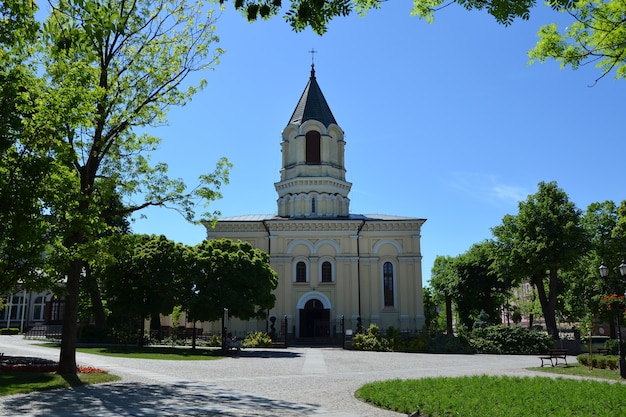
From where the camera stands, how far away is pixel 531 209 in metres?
40.0

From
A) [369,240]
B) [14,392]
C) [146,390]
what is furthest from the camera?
[369,240]

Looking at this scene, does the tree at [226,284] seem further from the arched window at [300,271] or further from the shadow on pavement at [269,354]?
the arched window at [300,271]

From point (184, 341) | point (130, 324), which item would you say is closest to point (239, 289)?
point (184, 341)

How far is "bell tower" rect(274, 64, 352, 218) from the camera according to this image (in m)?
48.8

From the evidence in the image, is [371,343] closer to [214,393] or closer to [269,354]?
[269,354]

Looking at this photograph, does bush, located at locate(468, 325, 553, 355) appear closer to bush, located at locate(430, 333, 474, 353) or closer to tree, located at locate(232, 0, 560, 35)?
bush, located at locate(430, 333, 474, 353)

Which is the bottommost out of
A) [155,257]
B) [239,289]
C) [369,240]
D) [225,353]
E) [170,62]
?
[225,353]

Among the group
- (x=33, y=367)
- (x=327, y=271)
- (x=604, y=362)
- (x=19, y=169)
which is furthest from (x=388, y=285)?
(x=19, y=169)

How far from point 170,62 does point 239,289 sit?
16768mm

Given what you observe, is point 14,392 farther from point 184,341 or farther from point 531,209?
point 531,209

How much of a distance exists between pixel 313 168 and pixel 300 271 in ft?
33.8

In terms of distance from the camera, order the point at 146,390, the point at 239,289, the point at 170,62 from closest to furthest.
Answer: the point at 146,390
the point at 170,62
the point at 239,289

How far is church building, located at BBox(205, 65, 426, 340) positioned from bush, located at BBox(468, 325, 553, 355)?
924 cm

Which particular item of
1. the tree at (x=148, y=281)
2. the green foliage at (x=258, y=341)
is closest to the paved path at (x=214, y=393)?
the tree at (x=148, y=281)
